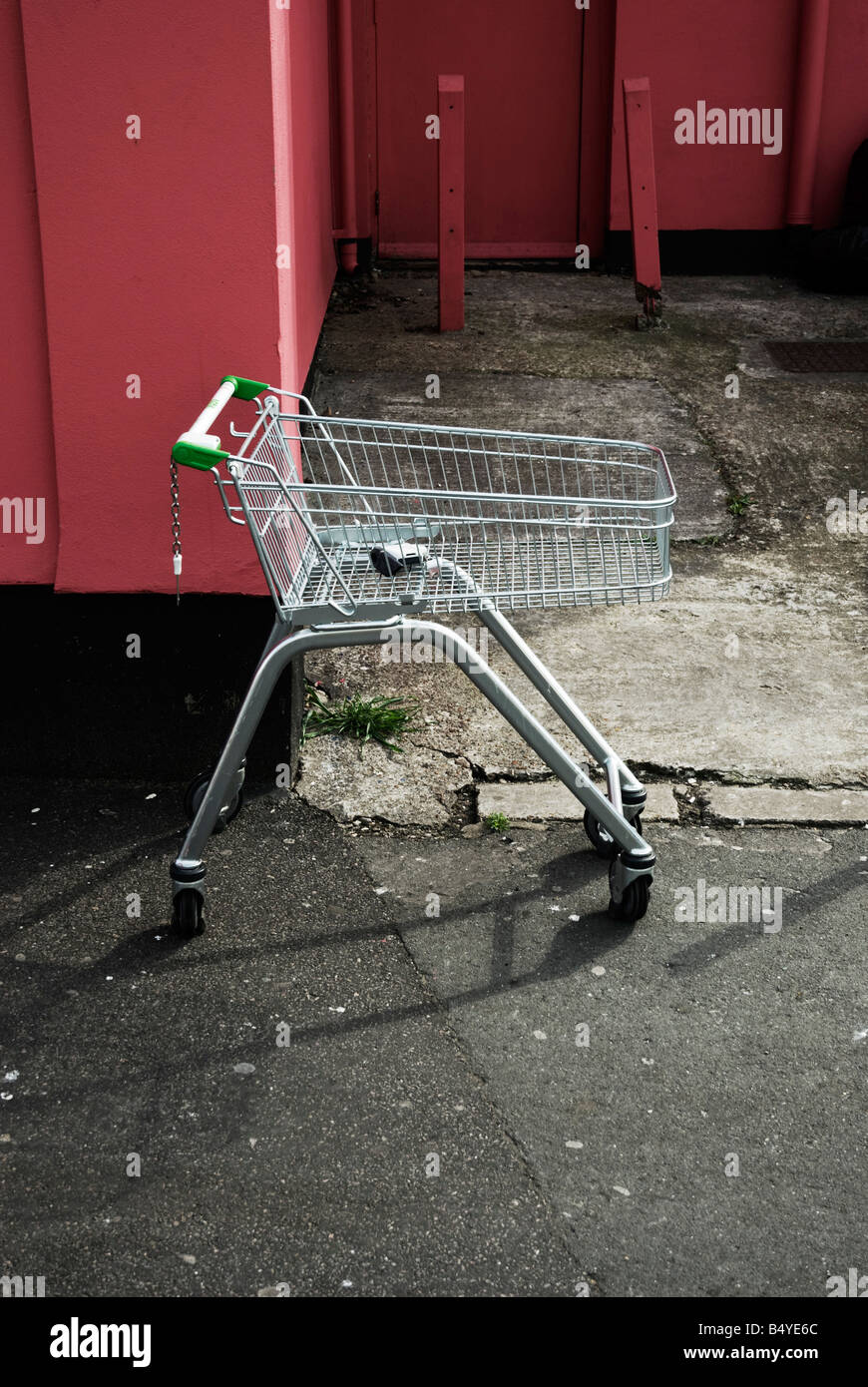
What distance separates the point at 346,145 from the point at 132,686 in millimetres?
5921

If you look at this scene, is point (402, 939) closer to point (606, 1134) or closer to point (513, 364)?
point (606, 1134)

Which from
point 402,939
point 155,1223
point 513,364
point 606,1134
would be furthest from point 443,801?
point 513,364

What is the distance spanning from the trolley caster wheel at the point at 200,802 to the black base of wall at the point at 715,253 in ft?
22.0

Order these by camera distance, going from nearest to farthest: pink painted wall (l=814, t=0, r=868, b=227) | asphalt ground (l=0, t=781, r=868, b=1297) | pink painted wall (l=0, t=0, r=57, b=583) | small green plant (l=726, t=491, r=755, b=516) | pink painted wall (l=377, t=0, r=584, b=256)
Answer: asphalt ground (l=0, t=781, r=868, b=1297) → pink painted wall (l=0, t=0, r=57, b=583) → small green plant (l=726, t=491, r=755, b=516) → pink painted wall (l=814, t=0, r=868, b=227) → pink painted wall (l=377, t=0, r=584, b=256)

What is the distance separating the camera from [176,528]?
3844 mm

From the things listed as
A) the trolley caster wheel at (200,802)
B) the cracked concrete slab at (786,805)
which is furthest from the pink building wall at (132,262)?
the cracked concrete slab at (786,805)

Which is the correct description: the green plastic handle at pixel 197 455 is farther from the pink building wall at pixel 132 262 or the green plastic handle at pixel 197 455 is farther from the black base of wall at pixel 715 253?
the black base of wall at pixel 715 253

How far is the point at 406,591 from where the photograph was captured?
3395mm

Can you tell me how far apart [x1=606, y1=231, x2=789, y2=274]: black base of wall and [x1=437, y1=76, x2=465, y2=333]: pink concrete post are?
6.23 ft

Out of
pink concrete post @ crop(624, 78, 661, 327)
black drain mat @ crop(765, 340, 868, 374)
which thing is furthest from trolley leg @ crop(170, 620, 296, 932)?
pink concrete post @ crop(624, 78, 661, 327)

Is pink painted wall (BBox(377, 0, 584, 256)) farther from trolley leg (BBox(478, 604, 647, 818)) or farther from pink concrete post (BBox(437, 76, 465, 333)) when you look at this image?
trolley leg (BBox(478, 604, 647, 818))

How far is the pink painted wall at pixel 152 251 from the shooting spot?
149 inches

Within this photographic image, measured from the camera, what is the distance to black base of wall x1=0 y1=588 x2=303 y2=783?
4.23 metres

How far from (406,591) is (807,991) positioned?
4.54 feet
